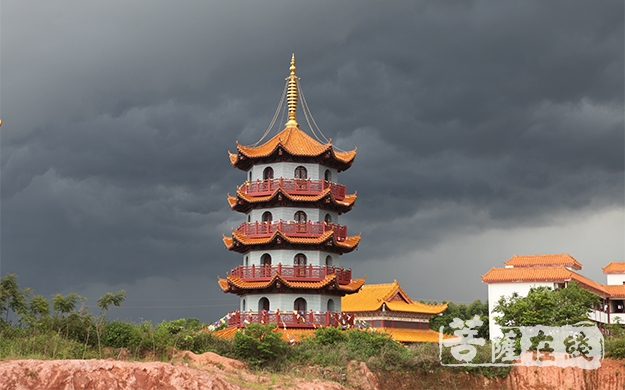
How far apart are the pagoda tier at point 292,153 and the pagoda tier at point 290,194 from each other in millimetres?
1338

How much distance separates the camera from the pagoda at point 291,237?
38.7 meters

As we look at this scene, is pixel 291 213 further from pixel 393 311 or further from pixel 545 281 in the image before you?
pixel 545 281

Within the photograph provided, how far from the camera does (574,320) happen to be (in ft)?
143

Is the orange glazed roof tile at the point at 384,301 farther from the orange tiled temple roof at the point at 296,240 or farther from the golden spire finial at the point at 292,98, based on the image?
the golden spire finial at the point at 292,98

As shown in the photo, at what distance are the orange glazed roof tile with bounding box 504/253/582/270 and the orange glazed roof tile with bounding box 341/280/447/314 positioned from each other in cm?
1251

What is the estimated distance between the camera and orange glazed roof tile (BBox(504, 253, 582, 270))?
217 ft

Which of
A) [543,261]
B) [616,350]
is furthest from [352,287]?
[543,261]

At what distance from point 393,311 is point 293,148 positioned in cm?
1911

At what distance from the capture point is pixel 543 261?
66500 millimetres

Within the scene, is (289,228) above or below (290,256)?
above

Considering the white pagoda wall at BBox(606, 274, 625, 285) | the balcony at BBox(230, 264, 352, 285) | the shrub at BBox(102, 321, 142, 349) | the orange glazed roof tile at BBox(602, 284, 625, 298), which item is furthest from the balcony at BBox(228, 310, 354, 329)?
the white pagoda wall at BBox(606, 274, 625, 285)

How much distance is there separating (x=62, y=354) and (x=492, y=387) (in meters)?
20.8

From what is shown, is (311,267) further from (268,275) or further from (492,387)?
(492,387)

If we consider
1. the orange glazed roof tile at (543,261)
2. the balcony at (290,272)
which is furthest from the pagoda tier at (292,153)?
the orange glazed roof tile at (543,261)
